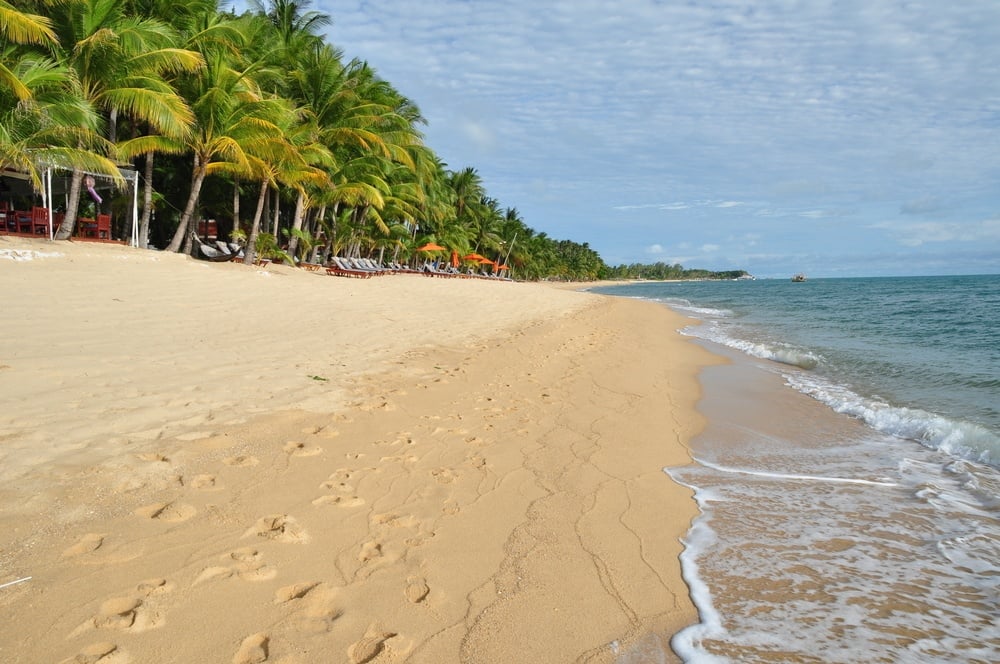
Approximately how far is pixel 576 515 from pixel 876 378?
25.8 feet

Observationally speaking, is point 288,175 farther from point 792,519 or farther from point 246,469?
point 792,519

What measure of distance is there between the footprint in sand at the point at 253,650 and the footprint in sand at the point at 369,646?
0.29 metres

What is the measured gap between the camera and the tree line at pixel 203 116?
463 inches

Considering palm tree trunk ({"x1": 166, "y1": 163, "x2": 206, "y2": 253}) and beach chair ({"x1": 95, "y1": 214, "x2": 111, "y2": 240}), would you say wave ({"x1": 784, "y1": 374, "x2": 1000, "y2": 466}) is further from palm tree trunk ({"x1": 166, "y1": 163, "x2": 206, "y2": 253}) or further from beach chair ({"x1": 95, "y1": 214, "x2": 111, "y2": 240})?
beach chair ({"x1": 95, "y1": 214, "x2": 111, "y2": 240})

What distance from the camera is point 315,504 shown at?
3.08m

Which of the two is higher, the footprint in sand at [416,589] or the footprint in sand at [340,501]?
the footprint in sand at [340,501]

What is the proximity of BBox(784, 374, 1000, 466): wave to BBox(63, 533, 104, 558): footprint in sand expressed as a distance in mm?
6302

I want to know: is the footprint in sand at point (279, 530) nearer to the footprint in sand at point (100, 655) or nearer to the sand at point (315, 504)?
the sand at point (315, 504)

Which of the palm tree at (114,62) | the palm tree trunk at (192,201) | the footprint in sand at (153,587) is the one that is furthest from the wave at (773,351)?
Answer: the palm tree trunk at (192,201)

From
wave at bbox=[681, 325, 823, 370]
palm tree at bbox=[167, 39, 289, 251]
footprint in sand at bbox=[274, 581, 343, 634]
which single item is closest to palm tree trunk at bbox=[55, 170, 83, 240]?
palm tree at bbox=[167, 39, 289, 251]

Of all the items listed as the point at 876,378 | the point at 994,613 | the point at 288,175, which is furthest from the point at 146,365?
the point at 288,175

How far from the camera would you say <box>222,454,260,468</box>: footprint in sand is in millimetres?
3480

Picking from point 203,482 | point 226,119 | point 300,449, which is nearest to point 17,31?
point 226,119

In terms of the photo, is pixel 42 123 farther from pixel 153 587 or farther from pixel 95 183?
pixel 153 587
